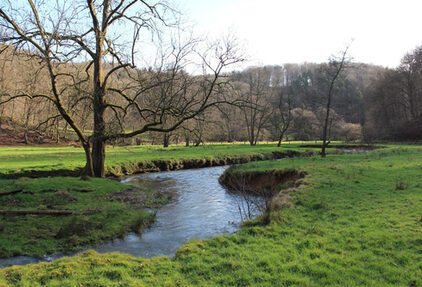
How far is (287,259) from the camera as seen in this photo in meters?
5.72

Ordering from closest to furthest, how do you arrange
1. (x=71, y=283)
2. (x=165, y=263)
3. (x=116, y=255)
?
(x=71, y=283) → (x=165, y=263) → (x=116, y=255)

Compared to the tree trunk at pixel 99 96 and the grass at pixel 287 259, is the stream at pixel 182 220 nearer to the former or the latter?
the grass at pixel 287 259

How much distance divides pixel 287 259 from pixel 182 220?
5285 mm

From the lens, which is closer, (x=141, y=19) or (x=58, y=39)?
(x=58, y=39)

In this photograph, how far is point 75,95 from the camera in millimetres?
13680

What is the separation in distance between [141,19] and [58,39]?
4.99 meters

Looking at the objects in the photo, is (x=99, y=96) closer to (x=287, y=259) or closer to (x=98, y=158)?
(x=98, y=158)

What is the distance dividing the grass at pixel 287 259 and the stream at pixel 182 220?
1167mm

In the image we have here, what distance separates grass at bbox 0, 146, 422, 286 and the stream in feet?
3.83

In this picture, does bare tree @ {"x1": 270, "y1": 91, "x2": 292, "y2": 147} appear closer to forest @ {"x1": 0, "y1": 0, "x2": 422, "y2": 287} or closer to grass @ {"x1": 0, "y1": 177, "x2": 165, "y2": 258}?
forest @ {"x1": 0, "y1": 0, "x2": 422, "y2": 287}

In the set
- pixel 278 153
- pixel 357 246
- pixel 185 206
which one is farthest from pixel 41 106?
pixel 278 153

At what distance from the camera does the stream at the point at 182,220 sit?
7.58 meters

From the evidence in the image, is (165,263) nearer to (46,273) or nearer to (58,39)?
(46,273)

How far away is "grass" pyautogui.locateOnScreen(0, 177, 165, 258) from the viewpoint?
774 cm
